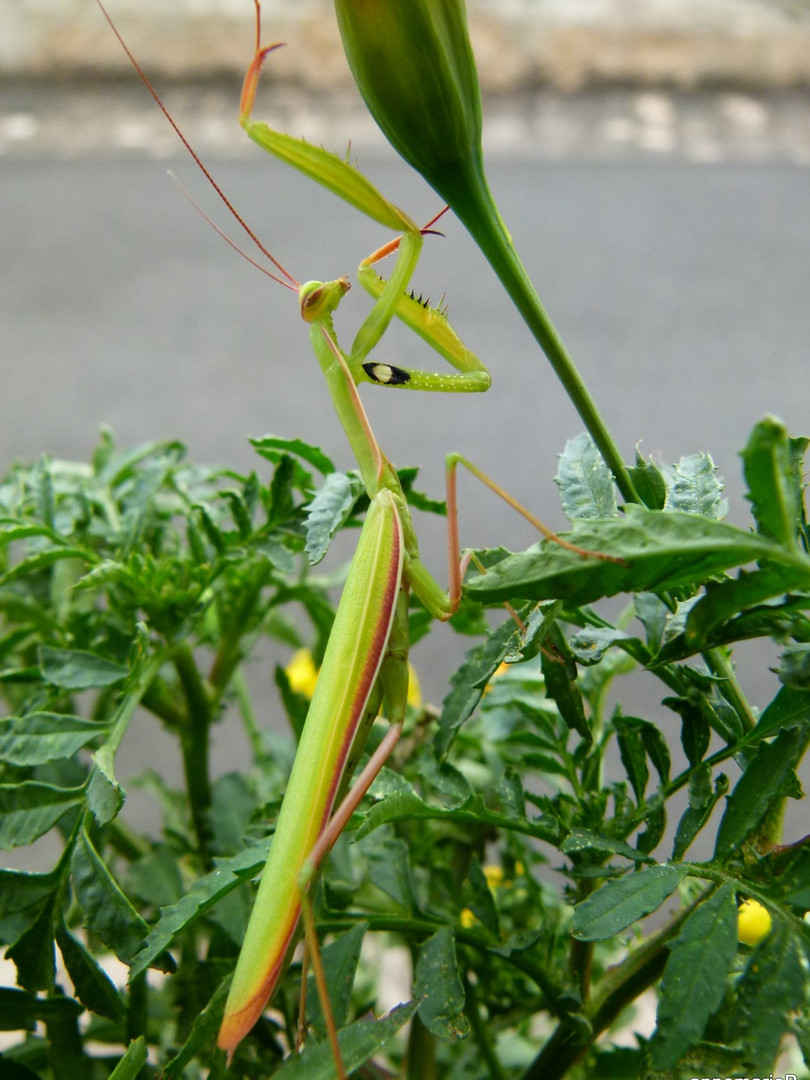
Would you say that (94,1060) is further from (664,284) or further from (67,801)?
(664,284)

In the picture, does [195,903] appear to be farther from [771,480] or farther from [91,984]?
[771,480]

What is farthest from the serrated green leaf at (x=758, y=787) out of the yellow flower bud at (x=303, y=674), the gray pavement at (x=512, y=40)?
A: the gray pavement at (x=512, y=40)

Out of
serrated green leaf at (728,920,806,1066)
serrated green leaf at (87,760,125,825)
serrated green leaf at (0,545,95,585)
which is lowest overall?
serrated green leaf at (728,920,806,1066)

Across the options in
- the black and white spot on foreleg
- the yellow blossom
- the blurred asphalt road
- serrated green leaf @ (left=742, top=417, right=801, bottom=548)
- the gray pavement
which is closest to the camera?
serrated green leaf @ (left=742, top=417, right=801, bottom=548)

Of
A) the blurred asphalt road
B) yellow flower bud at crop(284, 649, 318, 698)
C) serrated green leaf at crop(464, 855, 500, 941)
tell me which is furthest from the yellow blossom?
the blurred asphalt road

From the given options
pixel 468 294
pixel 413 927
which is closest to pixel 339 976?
pixel 413 927

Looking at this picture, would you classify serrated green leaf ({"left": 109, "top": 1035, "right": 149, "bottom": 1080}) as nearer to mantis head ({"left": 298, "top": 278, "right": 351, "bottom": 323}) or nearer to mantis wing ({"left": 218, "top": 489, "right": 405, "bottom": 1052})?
mantis wing ({"left": 218, "top": 489, "right": 405, "bottom": 1052})
